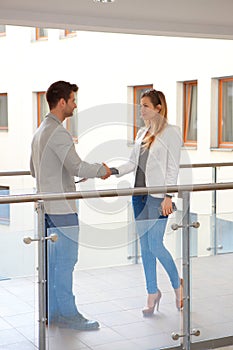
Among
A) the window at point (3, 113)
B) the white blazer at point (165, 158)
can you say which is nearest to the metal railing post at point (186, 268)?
the white blazer at point (165, 158)

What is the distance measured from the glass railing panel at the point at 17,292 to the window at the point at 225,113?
732 centimetres

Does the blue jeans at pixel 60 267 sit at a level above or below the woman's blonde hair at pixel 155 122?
below

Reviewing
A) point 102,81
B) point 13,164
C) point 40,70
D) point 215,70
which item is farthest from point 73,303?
point 13,164

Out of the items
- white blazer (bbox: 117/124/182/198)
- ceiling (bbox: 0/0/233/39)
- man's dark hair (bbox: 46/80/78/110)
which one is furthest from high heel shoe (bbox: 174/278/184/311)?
ceiling (bbox: 0/0/233/39)

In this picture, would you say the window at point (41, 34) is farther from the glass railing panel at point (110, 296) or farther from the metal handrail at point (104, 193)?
the glass railing panel at point (110, 296)

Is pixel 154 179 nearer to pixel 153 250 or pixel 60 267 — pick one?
Result: pixel 153 250

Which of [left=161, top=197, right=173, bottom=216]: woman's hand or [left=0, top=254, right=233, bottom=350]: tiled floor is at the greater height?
[left=161, top=197, right=173, bottom=216]: woman's hand

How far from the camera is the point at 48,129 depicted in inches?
145

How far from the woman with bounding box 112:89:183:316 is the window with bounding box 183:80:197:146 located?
7.00 meters

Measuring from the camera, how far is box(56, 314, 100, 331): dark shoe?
3.45 m

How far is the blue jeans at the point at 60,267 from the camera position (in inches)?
133

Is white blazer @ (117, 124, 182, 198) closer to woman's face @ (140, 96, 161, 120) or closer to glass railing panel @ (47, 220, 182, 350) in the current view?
woman's face @ (140, 96, 161, 120)

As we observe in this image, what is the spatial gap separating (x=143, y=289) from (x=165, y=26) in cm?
297

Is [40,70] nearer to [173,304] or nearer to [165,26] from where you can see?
[165,26]
